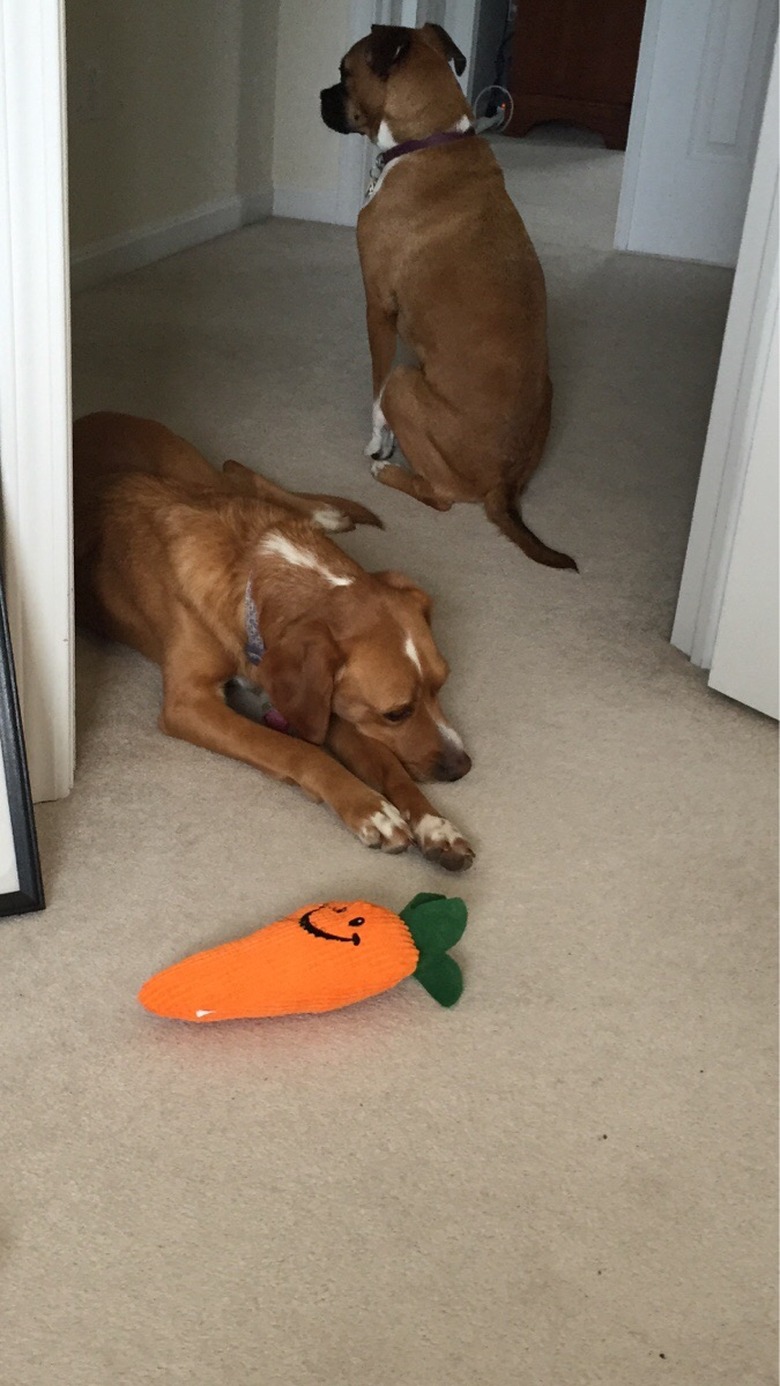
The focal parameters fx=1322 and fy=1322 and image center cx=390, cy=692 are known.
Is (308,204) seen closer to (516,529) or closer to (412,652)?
(516,529)

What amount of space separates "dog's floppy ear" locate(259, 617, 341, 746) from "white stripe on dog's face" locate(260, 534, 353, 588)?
0.31 ft

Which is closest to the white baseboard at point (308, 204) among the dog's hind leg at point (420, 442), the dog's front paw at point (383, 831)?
the dog's hind leg at point (420, 442)

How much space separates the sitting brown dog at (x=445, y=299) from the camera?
300cm

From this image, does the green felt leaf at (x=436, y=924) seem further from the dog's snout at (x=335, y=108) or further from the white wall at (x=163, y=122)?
the white wall at (x=163, y=122)

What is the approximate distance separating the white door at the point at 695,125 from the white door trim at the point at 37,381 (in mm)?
4289

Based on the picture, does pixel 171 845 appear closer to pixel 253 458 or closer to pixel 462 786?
pixel 462 786

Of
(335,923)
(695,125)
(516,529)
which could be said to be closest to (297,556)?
(335,923)

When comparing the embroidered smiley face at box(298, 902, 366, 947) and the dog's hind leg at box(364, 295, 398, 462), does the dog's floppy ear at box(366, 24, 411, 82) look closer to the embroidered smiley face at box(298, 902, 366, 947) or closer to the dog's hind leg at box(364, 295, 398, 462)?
the dog's hind leg at box(364, 295, 398, 462)

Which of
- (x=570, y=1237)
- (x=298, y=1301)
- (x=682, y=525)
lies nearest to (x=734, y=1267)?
(x=570, y=1237)

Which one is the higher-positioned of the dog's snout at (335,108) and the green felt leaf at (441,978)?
the dog's snout at (335,108)

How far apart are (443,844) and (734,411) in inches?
38.8

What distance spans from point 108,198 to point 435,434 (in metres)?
2.01

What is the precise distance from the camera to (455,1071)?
153cm

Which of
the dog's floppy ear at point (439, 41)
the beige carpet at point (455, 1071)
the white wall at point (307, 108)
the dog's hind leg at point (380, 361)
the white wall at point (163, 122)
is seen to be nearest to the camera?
the beige carpet at point (455, 1071)
